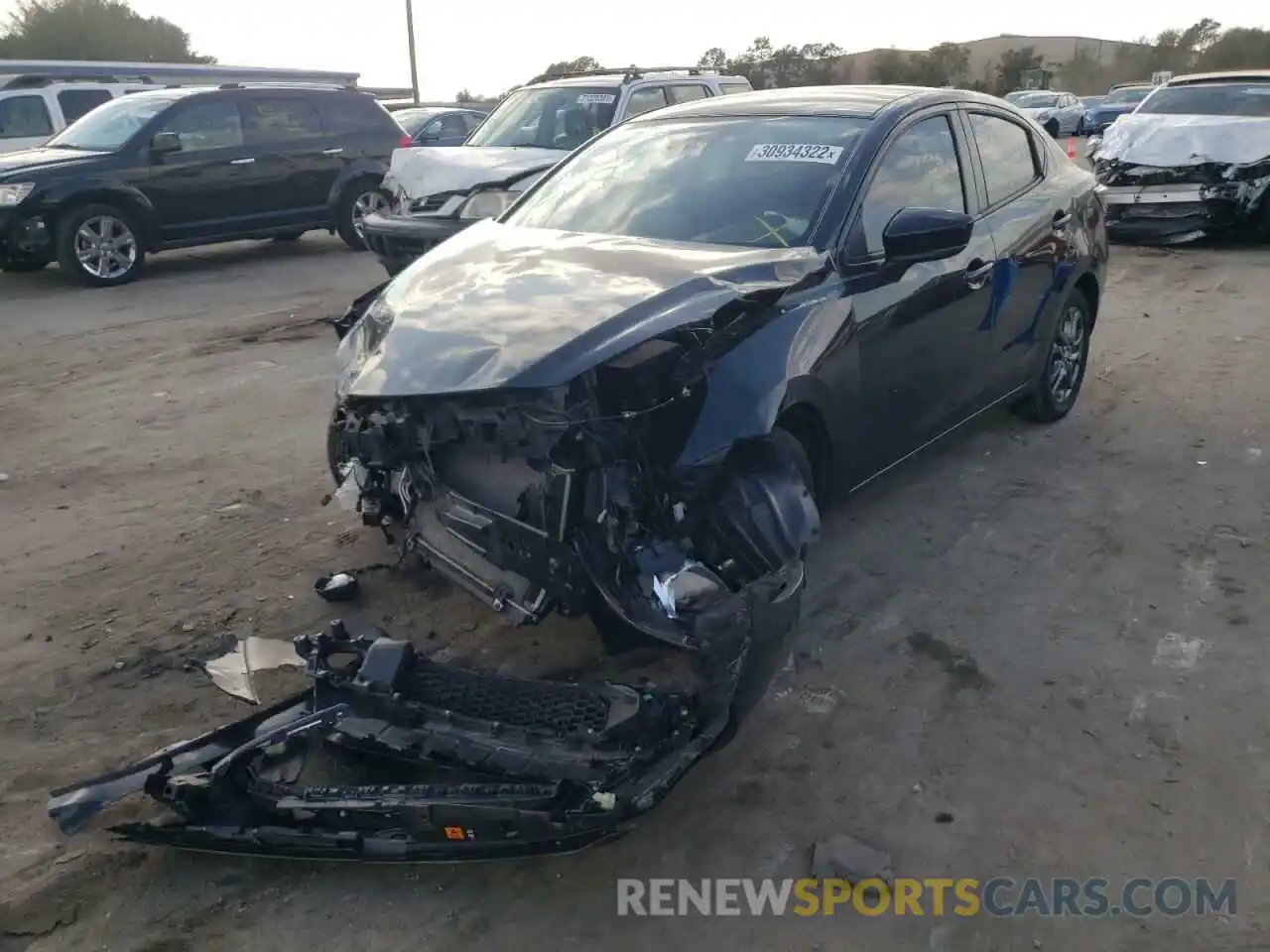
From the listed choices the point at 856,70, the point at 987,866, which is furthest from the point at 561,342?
the point at 856,70

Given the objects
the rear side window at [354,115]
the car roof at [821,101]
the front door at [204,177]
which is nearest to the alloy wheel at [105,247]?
the front door at [204,177]

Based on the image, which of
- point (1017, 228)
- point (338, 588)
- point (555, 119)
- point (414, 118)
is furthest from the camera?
point (414, 118)

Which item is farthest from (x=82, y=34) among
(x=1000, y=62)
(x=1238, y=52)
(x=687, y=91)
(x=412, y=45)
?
(x=1238, y=52)

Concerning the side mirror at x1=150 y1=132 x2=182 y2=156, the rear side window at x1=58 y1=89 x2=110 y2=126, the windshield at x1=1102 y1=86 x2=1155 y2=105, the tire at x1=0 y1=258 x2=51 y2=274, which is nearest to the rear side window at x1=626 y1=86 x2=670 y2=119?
the side mirror at x1=150 y1=132 x2=182 y2=156

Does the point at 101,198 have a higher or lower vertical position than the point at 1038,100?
higher

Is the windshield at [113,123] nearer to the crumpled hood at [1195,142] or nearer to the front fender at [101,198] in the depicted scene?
the front fender at [101,198]

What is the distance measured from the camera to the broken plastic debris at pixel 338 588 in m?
4.11

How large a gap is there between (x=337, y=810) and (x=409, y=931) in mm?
346

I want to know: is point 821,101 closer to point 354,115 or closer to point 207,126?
point 207,126

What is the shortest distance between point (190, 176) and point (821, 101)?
28.0ft

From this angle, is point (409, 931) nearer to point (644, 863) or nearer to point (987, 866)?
point (644, 863)

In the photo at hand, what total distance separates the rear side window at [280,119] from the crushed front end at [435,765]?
401 inches

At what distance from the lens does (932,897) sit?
2713 millimetres

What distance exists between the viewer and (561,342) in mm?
3109
